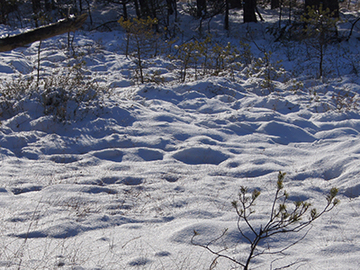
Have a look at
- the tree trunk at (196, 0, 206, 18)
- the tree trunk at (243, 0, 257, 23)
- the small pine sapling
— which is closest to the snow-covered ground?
the small pine sapling

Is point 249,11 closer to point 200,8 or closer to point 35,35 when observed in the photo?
point 200,8

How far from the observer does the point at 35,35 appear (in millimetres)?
2930

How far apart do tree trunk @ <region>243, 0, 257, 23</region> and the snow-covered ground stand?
24.7ft

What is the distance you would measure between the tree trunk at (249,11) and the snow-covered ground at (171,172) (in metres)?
7.53

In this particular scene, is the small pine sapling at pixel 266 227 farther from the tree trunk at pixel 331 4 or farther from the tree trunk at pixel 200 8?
the tree trunk at pixel 200 8

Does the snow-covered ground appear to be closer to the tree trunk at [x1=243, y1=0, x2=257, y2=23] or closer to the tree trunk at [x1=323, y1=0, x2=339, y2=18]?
the tree trunk at [x1=323, y1=0, x2=339, y2=18]

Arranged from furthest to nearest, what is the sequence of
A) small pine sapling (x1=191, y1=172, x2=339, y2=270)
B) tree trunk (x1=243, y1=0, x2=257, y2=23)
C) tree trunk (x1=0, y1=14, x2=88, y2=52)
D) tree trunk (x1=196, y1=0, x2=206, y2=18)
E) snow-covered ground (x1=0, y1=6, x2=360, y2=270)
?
tree trunk (x1=196, y1=0, x2=206, y2=18) → tree trunk (x1=243, y1=0, x2=257, y2=23) → tree trunk (x1=0, y1=14, x2=88, y2=52) → snow-covered ground (x1=0, y1=6, x2=360, y2=270) → small pine sapling (x1=191, y1=172, x2=339, y2=270)


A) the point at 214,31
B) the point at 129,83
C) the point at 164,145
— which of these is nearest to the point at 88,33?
the point at 214,31

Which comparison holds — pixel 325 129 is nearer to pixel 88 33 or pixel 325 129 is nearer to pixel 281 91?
pixel 281 91

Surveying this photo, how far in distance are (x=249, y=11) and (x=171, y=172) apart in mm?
12761

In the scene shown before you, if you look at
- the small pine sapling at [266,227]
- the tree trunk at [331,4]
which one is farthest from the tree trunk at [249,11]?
the small pine sapling at [266,227]

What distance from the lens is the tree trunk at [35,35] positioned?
2.82m

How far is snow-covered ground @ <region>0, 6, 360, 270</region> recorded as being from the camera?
2594 millimetres

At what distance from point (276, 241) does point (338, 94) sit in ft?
19.1
